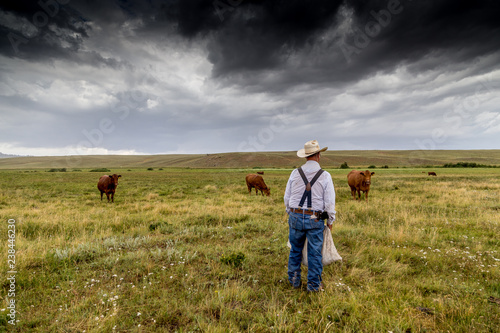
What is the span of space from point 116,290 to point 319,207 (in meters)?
3.95

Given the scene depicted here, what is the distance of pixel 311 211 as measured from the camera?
4059mm

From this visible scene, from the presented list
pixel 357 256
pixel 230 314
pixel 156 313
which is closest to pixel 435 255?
pixel 357 256

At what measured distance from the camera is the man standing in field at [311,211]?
13.3ft

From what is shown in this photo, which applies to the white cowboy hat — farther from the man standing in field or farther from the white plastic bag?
the white plastic bag

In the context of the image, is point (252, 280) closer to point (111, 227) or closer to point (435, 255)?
point (435, 255)

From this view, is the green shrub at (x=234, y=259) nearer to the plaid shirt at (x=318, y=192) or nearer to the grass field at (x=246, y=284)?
the grass field at (x=246, y=284)

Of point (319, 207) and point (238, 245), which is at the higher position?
point (319, 207)

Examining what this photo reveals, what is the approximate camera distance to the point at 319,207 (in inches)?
160

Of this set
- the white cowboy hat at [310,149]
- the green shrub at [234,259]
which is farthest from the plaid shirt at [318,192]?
the green shrub at [234,259]

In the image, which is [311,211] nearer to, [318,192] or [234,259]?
[318,192]

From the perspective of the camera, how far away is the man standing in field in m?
4.05

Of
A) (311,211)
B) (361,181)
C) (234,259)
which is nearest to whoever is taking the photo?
(311,211)

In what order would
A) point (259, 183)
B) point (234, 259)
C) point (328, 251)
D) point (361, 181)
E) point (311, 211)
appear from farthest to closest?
point (259, 183)
point (361, 181)
point (234, 259)
point (328, 251)
point (311, 211)

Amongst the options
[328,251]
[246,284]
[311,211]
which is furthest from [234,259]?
[311,211]
